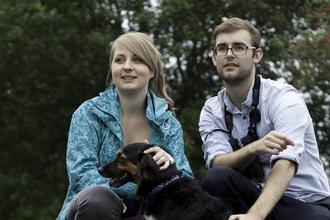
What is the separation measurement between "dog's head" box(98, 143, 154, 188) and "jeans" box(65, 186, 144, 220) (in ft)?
1.02

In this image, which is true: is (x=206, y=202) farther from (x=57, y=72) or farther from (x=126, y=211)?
(x=57, y=72)

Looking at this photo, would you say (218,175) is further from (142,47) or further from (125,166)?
(142,47)

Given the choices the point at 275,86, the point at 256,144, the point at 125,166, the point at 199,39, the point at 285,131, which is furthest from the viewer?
the point at 199,39

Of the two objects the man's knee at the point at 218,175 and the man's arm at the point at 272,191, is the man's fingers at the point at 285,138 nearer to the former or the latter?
the man's arm at the point at 272,191

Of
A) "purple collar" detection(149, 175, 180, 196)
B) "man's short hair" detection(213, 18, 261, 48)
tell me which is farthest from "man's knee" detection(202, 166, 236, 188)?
"man's short hair" detection(213, 18, 261, 48)

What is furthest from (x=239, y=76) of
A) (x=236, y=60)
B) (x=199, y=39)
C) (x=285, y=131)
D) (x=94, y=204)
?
(x=199, y=39)

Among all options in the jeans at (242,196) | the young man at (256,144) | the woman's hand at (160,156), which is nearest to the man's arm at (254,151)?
the young man at (256,144)

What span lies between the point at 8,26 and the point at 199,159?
23.3 feet

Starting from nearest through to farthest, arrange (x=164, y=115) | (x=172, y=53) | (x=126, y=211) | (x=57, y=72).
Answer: (x=126, y=211) → (x=164, y=115) → (x=172, y=53) → (x=57, y=72)

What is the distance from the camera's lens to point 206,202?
3.21 m

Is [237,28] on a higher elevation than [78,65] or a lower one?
higher

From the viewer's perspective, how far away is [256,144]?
3184 mm

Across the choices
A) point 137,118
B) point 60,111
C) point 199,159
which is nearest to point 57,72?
point 60,111

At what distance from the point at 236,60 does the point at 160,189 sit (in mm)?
1476
